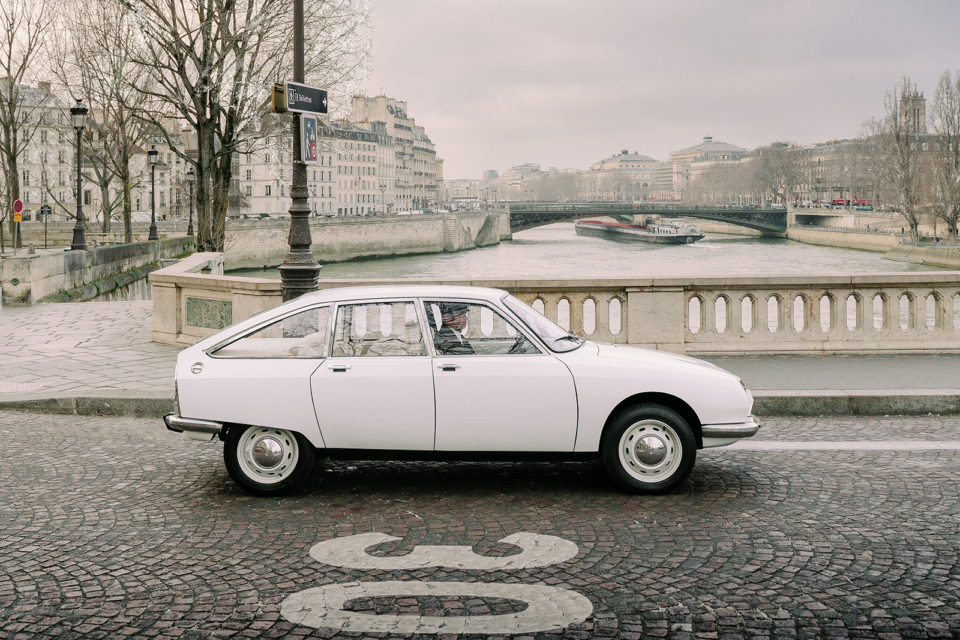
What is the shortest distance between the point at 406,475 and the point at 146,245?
31.8m

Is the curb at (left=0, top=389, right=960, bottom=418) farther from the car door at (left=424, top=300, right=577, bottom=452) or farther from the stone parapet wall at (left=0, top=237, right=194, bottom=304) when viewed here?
the stone parapet wall at (left=0, top=237, right=194, bottom=304)

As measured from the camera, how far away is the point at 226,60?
25.1 m

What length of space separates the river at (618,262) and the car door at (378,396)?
41244 millimetres

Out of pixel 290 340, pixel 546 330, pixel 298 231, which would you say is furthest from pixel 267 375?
pixel 298 231

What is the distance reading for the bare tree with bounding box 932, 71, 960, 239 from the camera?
6262 cm

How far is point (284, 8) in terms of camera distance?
24516 mm

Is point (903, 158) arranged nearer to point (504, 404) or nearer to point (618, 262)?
point (618, 262)

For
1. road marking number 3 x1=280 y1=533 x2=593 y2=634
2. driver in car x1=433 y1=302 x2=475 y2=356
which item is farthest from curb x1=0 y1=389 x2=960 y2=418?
road marking number 3 x1=280 y1=533 x2=593 y2=634

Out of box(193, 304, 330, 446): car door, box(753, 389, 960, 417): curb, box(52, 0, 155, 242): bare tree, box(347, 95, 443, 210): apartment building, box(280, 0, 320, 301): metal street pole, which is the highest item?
box(347, 95, 443, 210): apartment building

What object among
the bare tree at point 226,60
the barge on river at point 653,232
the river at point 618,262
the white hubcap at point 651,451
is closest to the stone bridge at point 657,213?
the barge on river at point 653,232

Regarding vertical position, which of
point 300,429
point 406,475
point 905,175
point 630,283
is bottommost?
point 406,475

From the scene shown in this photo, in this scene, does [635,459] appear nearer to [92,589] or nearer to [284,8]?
[92,589]

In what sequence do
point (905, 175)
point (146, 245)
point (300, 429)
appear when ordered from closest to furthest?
point (300, 429) < point (146, 245) < point (905, 175)

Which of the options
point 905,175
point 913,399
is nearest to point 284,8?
point 913,399
